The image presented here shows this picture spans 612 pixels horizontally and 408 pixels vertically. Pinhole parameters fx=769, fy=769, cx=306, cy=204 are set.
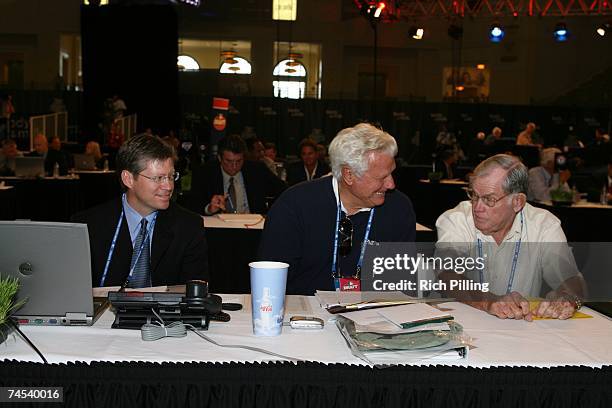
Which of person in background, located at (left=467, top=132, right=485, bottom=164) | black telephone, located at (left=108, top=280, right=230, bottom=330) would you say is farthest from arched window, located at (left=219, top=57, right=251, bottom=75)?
black telephone, located at (left=108, top=280, right=230, bottom=330)

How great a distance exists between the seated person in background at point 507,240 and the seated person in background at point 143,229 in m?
0.98

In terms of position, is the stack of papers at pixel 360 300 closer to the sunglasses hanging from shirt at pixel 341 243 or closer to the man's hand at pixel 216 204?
the sunglasses hanging from shirt at pixel 341 243

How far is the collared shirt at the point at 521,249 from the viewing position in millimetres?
2426

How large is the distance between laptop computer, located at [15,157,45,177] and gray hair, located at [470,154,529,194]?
838 centimetres

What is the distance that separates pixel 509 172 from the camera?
268 cm

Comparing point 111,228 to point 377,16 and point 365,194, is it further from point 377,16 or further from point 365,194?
point 377,16

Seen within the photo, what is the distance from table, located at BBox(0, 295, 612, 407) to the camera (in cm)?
164

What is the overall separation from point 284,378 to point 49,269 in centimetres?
67

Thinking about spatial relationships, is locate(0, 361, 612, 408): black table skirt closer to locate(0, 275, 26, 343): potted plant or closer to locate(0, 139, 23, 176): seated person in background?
locate(0, 275, 26, 343): potted plant

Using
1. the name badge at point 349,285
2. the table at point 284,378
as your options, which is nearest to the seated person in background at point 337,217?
the name badge at point 349,285

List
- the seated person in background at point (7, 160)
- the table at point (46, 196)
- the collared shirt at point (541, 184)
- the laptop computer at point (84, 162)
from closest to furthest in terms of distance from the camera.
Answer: the collared shirt at point (541, 184) < the table at point (46, 196) < the seated person in background at point (7, 160) < the laptop computer at point (84, 162)

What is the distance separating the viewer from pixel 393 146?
297 centimetres

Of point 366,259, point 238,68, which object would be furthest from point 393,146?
point 238,68

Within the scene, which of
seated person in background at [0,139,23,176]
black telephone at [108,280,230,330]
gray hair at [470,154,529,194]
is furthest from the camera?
seated person in background at [0,139,23,176]
